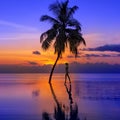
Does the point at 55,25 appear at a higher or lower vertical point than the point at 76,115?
higher

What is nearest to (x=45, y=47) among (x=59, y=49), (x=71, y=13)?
(x=59, y=49)

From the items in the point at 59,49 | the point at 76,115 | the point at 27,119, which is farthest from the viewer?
the point at 59,49

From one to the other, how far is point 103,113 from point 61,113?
155 cm

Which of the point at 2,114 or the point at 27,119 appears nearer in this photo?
the point at 27,119

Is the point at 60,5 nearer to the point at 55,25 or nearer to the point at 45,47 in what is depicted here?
the point at 55,25

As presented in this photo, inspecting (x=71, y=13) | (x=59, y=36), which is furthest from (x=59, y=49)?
(x=71, y=13)

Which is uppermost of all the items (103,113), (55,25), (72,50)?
(55,25)

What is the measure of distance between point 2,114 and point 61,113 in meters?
2.14

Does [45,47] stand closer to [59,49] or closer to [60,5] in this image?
[59,49]

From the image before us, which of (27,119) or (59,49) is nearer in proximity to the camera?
(27,119)

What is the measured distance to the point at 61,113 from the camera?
1346 centimetres

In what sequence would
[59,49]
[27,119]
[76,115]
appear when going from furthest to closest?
[59,49], [76,115], [27,119]

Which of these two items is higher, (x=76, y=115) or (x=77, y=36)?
(x=77, y=36)

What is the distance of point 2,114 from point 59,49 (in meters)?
29.5
